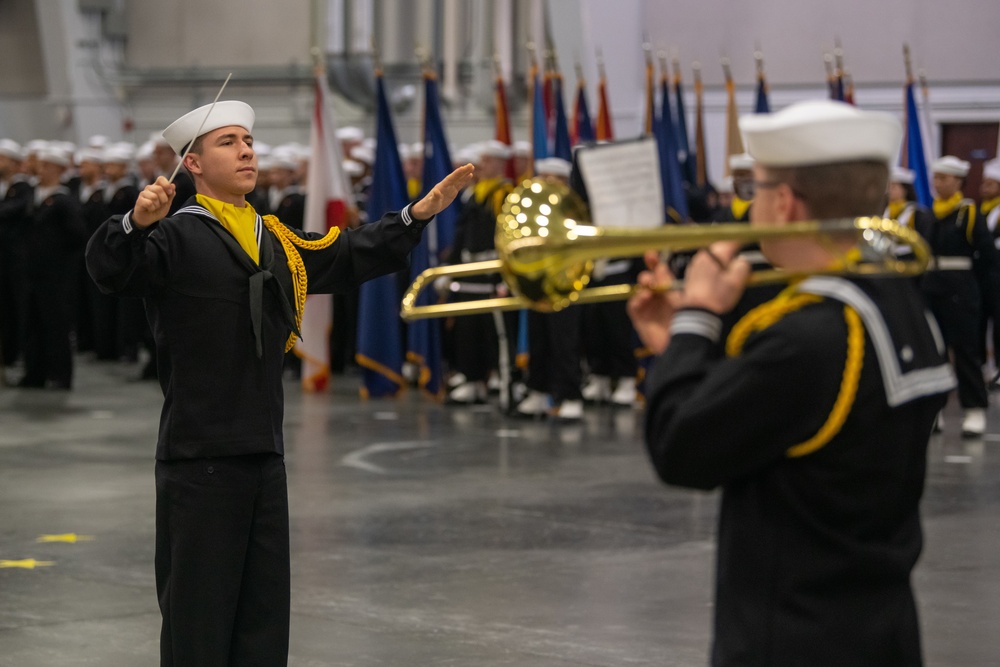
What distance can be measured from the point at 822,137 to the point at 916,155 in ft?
41.6

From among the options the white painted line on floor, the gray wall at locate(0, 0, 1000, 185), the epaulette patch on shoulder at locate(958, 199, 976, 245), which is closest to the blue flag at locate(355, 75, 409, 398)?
the white painted line on floor

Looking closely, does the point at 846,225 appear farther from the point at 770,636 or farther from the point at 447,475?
the point at 447,475

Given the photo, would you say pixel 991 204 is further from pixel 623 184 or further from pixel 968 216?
pixel 623 184

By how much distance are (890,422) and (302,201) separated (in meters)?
13.2

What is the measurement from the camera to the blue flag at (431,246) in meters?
13.8

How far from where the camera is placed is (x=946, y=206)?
11562mm

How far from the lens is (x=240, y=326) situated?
395cm

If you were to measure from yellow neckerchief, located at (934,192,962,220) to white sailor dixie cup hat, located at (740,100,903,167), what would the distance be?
9.34 meters

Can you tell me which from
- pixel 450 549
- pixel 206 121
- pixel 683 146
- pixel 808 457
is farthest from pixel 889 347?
pixel 683 146

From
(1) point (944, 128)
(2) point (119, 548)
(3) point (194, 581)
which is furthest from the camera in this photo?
(1) point (944, 128)

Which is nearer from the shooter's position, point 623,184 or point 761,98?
point 623,184

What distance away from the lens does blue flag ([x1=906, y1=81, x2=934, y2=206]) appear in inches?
576

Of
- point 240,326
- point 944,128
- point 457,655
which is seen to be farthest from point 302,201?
point 240,326

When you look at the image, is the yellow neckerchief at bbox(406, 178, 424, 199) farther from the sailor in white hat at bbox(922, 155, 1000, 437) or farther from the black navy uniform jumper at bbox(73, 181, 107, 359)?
the sailor in white hat at bbox(922, 155, 1000, 437)
